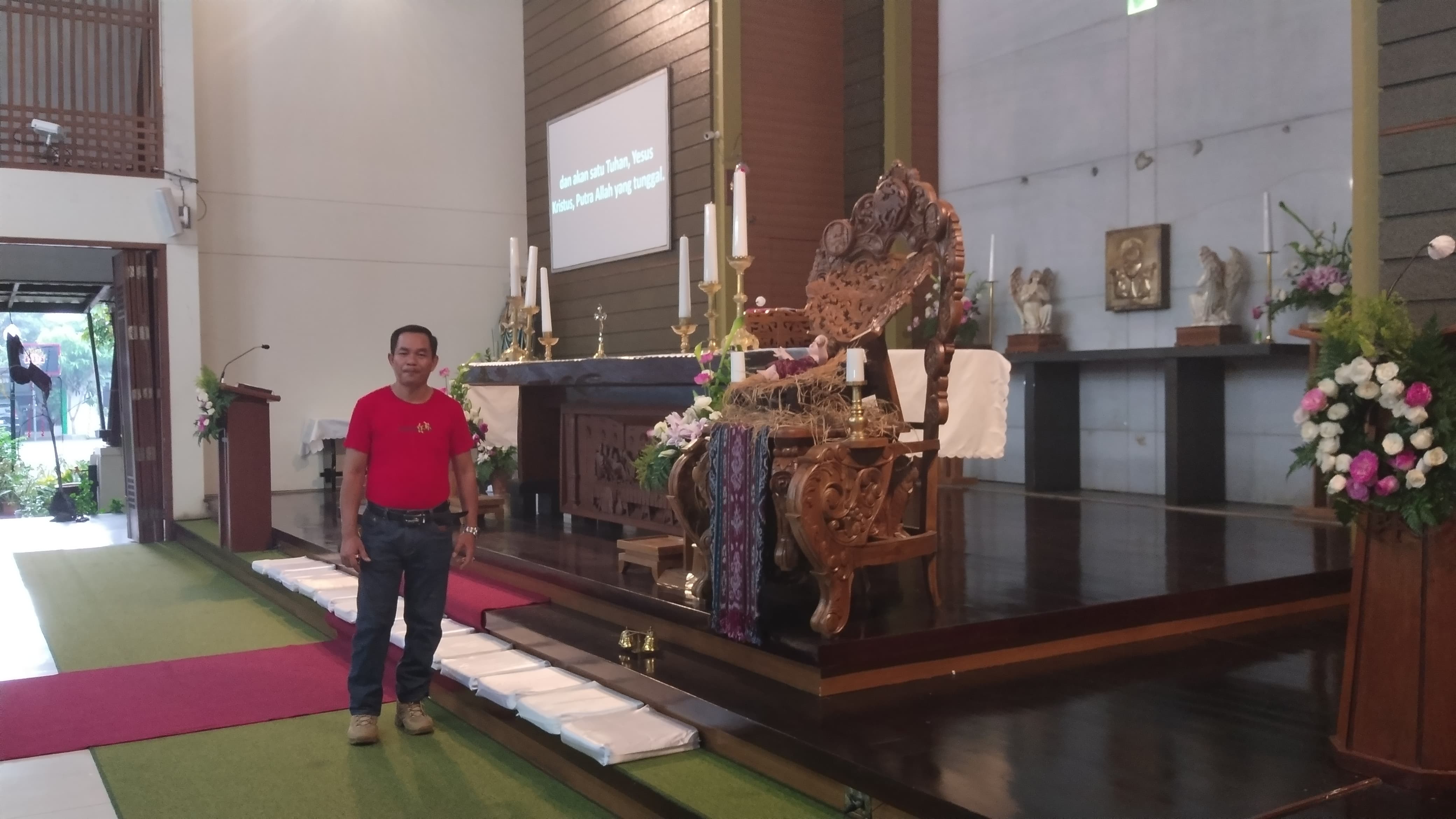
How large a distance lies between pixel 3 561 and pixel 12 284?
4.68 metres

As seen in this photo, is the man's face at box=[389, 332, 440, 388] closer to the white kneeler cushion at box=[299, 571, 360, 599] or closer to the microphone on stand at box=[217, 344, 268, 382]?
the white kneeler cushion at box=[299, 571, 360, 599]

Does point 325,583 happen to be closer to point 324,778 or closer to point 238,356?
point 324,778

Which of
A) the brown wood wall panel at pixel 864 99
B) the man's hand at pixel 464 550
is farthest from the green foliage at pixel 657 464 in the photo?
the brown wood wall panel at pixel 864 99

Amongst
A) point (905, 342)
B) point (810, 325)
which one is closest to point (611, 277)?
point (905, 342)

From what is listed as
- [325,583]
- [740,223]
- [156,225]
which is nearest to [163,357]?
[156,225]

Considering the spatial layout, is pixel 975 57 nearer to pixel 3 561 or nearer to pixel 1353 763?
pixel 1353 763

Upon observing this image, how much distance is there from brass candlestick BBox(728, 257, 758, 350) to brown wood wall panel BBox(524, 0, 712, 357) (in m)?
3.36

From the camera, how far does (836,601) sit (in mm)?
3240

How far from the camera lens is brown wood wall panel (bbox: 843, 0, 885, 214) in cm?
840

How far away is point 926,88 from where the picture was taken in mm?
8789

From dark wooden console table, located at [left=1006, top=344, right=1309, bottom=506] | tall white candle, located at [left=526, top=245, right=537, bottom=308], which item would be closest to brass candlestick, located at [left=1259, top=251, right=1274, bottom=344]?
dark wooden console table, located at [left=1006, top=344, right=1309, bottom=506]

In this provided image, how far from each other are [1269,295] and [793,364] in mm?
3873

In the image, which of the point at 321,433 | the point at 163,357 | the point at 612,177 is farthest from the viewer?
the point at 321,433

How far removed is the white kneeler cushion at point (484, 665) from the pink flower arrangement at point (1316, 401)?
2406 mm
